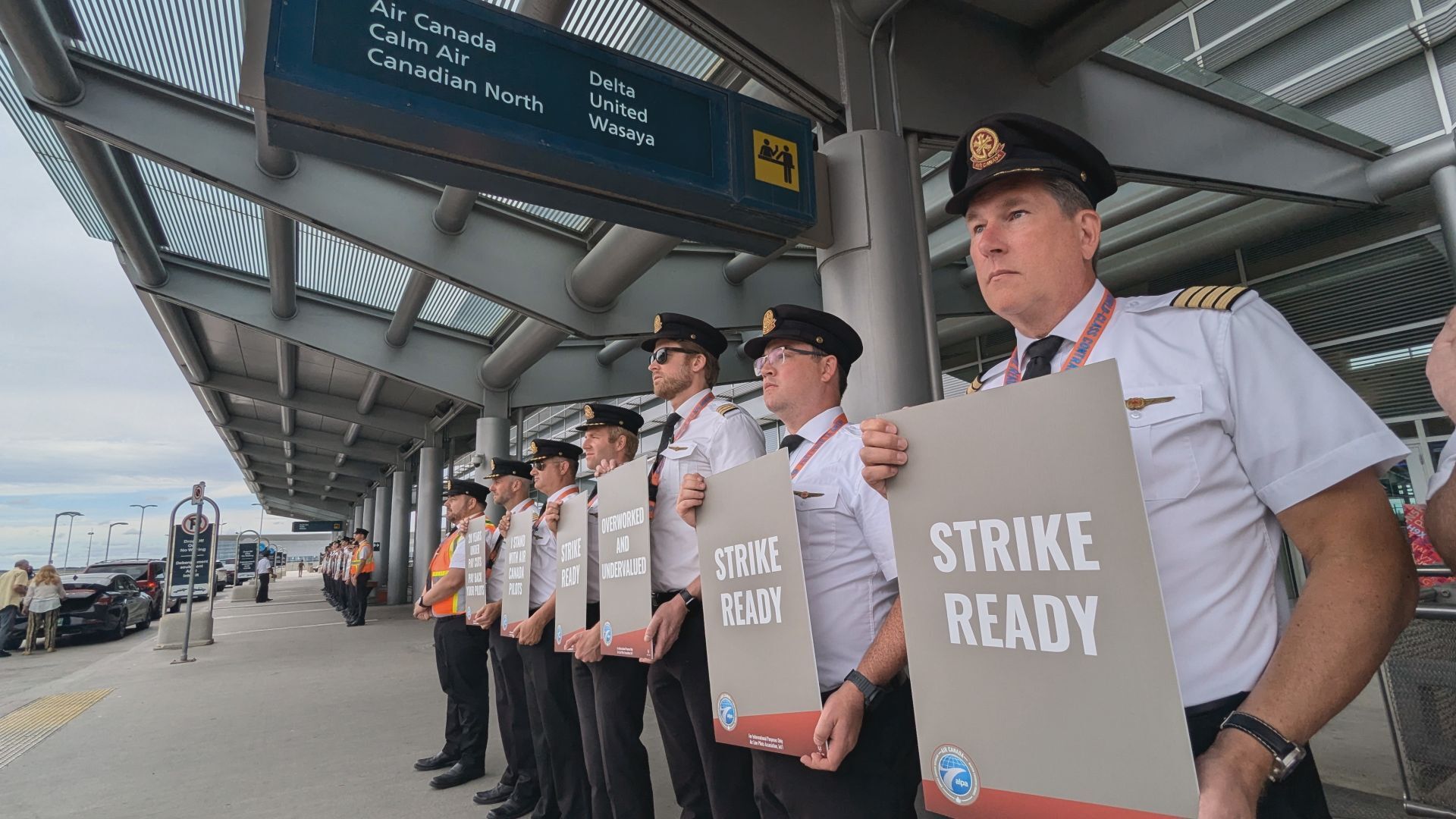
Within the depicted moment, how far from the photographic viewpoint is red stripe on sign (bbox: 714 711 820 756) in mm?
1754

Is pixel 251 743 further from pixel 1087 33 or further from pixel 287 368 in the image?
pixel 287 368

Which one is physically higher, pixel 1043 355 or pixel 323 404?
pixel 323 404

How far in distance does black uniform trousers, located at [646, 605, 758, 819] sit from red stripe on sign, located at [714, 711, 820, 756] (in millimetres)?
560

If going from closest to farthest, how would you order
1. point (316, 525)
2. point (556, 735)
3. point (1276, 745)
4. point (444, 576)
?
point (1276, 745), point (556, 735), point (444, 576), point (316, 525)

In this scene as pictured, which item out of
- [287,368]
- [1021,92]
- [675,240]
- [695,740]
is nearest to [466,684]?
[695,740]

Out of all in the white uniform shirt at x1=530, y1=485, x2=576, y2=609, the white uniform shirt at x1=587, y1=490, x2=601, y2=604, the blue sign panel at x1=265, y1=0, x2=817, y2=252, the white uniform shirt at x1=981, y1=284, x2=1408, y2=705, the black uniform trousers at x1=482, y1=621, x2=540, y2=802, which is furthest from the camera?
the black uniform trousers at x1=482, y1=621, x2=540, y2=802

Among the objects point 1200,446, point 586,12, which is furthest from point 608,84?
point 1200,446

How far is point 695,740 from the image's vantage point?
2.79 meters

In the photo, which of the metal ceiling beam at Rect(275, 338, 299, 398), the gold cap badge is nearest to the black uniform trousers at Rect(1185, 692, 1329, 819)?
the gold cap badge

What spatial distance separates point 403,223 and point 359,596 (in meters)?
11.3

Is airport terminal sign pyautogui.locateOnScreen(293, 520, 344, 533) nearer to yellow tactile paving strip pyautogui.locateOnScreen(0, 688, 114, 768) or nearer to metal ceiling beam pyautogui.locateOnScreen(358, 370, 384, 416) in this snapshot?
metal ceiling beam pyautogui.locateOnScreen(358, 370, 384, 416)

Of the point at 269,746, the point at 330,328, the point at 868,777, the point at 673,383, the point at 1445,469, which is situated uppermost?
the point at 330,328

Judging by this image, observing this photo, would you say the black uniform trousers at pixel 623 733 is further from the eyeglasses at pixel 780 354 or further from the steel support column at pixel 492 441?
the steel support column at pixel 492 441

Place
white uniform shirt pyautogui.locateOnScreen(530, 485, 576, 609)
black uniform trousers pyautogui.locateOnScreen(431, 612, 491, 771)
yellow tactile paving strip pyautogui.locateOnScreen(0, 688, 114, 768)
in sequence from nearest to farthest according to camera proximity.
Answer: white uniform shirt pyautogui.locateOnScreen(530, 485, 576, 609), black uniform trousers pyautogui.locateOnScreen(431, 612, 491, 771), yellow tactile paving strip pyautogui.locateOnScreen(0, 688, 114, 768)
